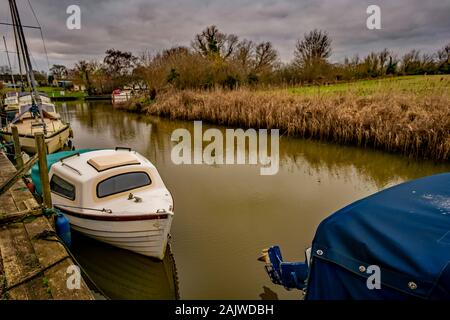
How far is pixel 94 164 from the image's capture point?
235 inches

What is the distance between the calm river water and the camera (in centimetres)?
489

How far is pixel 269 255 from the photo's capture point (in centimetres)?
429

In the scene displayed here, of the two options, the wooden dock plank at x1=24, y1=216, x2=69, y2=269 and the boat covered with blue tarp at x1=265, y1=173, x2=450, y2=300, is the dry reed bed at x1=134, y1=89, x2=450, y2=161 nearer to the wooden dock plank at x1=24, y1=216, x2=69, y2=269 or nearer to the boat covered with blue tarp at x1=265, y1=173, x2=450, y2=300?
the boat covered with blue tarp at x1=265, y1=173, x2=450, y2=300

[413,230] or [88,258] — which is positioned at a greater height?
[413,230]

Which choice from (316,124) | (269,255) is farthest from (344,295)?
(316,124)

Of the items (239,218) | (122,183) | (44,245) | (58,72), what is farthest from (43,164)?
(58,72)

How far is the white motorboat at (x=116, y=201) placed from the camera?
499cm

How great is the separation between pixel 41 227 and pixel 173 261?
234cm

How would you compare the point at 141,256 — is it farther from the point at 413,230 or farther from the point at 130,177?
the point at 413,230

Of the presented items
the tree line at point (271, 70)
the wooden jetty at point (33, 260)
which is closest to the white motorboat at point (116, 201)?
the wooden jetty at point (33, 260)

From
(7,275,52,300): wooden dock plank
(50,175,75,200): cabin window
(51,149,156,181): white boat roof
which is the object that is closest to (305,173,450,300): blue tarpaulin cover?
(7,275,52,300): wooden dock plank

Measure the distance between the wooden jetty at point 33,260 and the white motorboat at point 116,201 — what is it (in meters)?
0.63

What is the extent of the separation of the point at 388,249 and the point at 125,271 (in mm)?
4584

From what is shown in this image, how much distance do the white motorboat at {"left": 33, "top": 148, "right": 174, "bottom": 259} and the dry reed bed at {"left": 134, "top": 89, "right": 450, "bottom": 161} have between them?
10096 mm
